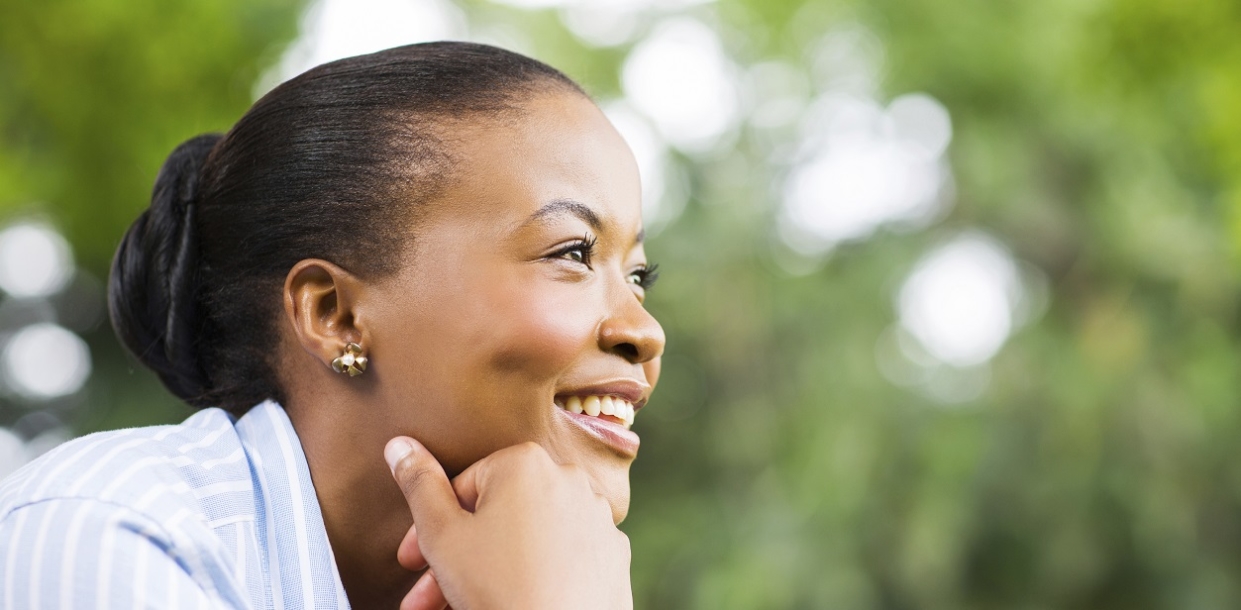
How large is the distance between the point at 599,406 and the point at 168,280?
881 mm

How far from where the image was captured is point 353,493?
6.22 feet

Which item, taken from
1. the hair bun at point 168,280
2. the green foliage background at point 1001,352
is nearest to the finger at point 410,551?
the hair bun at point 168,280

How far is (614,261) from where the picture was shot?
1.94 meters

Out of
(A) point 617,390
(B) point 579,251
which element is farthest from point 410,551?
(B) point 579,251

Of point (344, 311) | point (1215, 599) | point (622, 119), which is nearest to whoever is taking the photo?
point (344, 311)

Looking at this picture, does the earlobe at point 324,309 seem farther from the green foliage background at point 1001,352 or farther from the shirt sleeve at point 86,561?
the green foliage background at point 1001,352

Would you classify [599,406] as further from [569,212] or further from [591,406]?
[569,212]

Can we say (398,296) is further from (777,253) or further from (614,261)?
(777,253)

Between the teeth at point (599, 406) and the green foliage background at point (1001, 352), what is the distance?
4.17 m

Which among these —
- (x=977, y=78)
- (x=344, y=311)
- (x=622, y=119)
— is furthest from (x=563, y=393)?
(x=622, y=119)

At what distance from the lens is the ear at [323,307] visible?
73.8 inches

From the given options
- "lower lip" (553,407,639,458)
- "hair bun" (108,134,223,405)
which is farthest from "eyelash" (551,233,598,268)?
"hair bun" (108,134,223,405)

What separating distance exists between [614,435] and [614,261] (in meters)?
0.30

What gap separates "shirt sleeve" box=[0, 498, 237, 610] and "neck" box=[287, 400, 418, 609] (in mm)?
417
